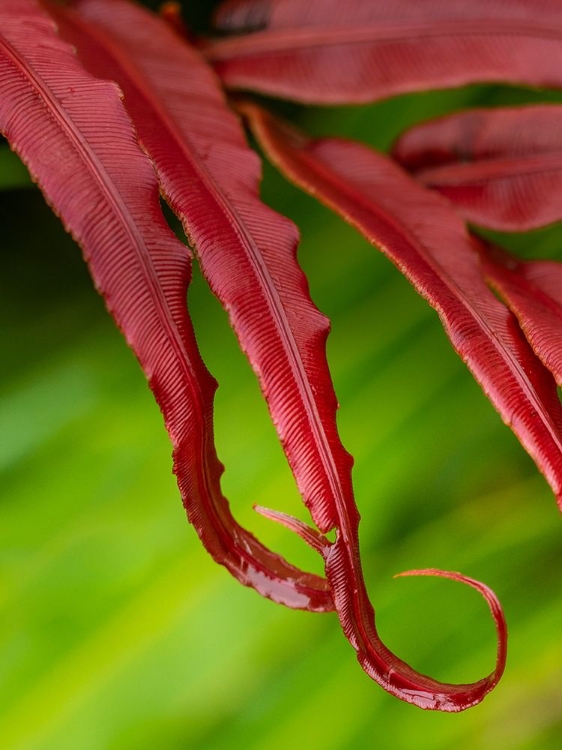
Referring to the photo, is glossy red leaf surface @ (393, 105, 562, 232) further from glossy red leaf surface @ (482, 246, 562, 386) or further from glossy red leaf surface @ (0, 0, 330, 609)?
glossy red leaf surface @ (0, 0, 330, 609)

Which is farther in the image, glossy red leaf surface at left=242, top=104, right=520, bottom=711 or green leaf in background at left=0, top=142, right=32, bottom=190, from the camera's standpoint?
green leaf in background at left=0, top=142, right=32, bottom=190

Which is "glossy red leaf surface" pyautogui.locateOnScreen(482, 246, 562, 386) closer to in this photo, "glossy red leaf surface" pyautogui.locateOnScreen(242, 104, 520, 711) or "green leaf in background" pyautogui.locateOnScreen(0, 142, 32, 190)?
"glossy red leaf surface" pyautogui.locateOnScreen(242, 104, 520, 711)

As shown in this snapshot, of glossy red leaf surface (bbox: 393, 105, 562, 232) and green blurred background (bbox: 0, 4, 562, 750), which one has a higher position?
glossy red leaf surface (bbox: 393, 105, 562, 232)

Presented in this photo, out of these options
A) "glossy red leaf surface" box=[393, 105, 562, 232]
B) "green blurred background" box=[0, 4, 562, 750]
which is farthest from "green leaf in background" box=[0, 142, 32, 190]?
"glossy red leaf surface" box=[393, 105, 562, 232]

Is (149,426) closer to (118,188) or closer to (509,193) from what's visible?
(118,188)

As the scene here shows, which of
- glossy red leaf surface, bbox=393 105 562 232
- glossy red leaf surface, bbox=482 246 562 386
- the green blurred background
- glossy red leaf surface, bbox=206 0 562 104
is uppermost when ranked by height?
glossy red leaf surface, bbox=206 0 562 104

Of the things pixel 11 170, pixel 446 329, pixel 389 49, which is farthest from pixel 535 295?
pixel 11 170

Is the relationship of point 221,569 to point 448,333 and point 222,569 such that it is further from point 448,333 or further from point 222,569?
point 448,333
